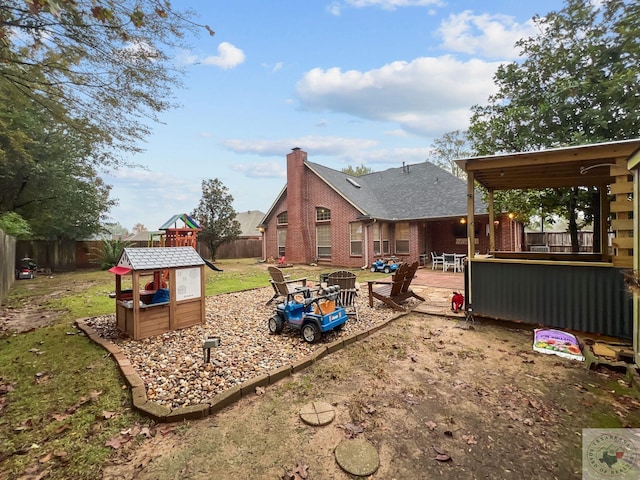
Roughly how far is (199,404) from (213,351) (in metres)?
1.51

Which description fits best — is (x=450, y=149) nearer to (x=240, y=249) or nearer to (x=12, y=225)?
(x=240, y=249)

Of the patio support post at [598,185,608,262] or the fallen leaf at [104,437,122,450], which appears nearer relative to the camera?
the fallen leaf at [104,437,122,450]

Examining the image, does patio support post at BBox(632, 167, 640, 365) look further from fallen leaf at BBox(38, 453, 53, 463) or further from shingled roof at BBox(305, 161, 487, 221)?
shingled roof at BBox(305, 161, 487, 221)

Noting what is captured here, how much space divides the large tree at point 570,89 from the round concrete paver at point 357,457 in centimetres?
986

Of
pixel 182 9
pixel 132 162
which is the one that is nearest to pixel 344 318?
pixel 182 9

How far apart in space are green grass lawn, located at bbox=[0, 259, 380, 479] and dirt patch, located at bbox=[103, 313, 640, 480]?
0.41 m

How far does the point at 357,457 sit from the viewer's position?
2.31 m

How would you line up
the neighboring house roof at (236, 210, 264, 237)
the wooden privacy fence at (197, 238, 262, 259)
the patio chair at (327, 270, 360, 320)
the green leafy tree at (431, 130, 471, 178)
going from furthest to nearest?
the neighboring house roof at (236, 210, 264, 237)
the green leafy tree at (431, 130, 471, 178)
the wooden privacy fence at (197, 238, 262, 259)
the patio chair at (327, 270, 360, 320)

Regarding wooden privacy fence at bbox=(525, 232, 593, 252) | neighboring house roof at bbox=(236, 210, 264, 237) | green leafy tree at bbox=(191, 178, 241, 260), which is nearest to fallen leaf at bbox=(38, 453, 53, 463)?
green leafy tree at bbox=(191, 178, 241, 260)

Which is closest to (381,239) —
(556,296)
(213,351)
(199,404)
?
(556,296)

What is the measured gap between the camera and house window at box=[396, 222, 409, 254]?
17.0 m

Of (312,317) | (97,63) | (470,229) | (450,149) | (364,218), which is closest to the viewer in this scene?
(312,317)

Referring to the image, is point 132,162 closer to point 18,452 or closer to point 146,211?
point 18,452

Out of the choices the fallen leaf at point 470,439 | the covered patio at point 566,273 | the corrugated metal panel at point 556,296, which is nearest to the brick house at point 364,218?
the covered patio at point 566,273
